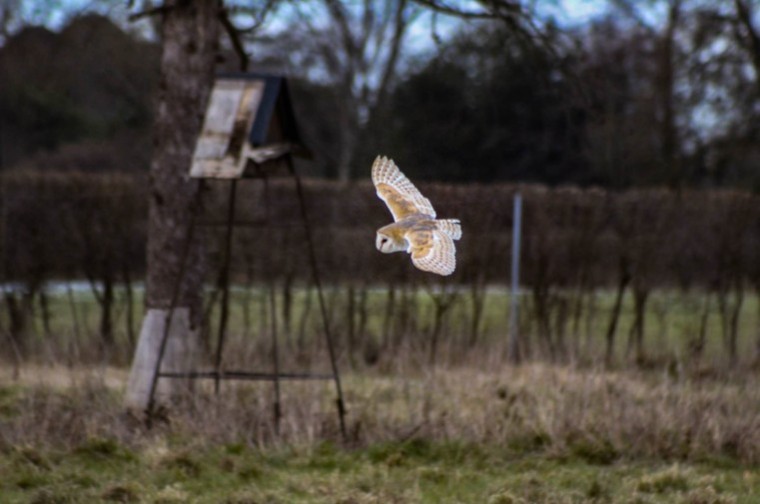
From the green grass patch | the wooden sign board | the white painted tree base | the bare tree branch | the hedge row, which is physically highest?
the bare tree branch

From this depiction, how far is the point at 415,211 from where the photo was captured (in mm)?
3570

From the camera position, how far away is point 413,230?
10.7 ft

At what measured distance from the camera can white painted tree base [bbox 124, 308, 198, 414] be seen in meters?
8.66

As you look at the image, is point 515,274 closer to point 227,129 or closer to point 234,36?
point 234,36

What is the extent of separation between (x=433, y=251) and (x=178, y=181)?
19.5ft

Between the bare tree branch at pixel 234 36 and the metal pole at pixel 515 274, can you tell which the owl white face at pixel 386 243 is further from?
the metal pole at pixel 515 274

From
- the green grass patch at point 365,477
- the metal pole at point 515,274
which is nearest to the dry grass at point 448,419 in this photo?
the green grass patch at point 365,477

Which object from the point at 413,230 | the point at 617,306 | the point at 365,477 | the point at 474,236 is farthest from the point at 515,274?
the point at 413,230

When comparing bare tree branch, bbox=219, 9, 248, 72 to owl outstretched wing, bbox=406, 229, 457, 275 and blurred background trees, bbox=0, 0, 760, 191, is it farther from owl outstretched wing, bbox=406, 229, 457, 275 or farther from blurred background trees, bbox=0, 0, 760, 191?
owl outstretched wing, bbox=406, 229, 457, 275

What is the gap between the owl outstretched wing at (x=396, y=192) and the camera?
3.60m

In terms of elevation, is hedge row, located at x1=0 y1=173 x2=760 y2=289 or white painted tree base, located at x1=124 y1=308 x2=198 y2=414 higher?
hedge row, located at x1=0 y1=173 x2=760 y2=289

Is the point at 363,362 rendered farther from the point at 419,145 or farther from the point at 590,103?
the point at 419,145

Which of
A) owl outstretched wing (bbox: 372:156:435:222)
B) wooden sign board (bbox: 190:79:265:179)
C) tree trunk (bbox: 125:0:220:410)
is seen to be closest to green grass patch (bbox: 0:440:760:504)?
tree trunk (bbox: 125:0:220:410)

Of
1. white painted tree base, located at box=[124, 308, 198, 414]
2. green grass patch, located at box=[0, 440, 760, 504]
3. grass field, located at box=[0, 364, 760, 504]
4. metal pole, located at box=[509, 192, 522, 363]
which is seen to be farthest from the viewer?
metal pole, located at box=[509, 192, 522, 363]
